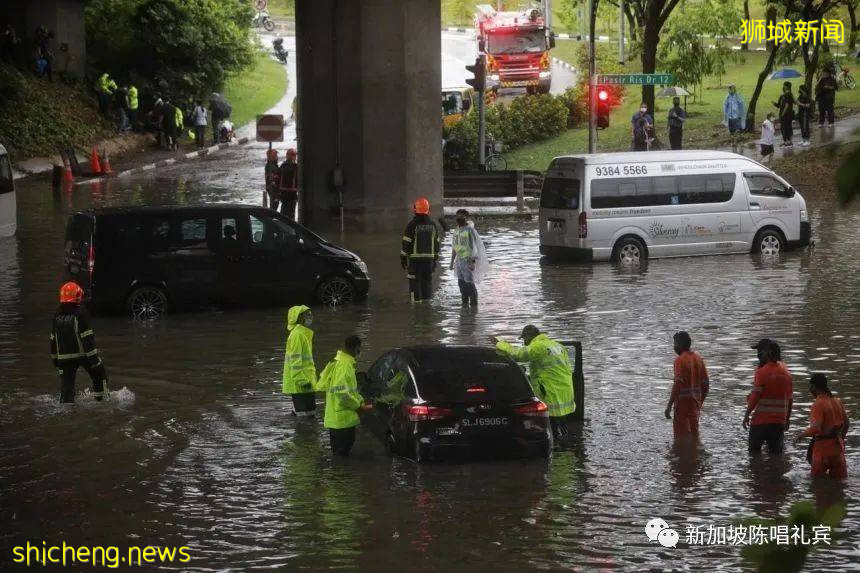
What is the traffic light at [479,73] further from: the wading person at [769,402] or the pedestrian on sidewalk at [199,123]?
the wading person at [769,402]

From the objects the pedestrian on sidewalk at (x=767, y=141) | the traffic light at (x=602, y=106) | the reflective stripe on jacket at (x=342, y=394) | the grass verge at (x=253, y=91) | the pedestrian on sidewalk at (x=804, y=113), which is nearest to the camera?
the reflective stripe on jacket at (x=342, y=394)

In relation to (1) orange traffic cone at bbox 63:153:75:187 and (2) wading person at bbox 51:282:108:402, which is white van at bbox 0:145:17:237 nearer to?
(1) orange traffic cone at bbox 63:153:75:187

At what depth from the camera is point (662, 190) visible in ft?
87.7

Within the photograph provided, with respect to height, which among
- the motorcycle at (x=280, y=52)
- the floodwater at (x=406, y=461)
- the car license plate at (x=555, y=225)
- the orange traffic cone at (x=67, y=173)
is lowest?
the floodwater at (x=406, y=461)

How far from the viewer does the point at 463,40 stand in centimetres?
9194

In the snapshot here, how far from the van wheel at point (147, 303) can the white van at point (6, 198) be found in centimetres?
968

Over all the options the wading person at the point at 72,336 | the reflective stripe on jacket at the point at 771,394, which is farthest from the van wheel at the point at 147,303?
the reflective stripe on jacket at the point at 771,394

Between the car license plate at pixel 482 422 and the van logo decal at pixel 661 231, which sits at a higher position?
the van logo decal at pixel 661 231

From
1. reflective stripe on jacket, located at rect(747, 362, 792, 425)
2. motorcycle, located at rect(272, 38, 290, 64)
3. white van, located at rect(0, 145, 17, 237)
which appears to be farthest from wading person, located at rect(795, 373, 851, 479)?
motorcycle, located at rect(272, 38, 290, 64)

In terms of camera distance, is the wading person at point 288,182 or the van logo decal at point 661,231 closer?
the van logo decal at point 661,231

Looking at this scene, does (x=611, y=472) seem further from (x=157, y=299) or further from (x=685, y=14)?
(x=685, y=14)

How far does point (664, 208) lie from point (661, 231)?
44cm

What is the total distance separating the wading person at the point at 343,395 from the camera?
12625 millimetres

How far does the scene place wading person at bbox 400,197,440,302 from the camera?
866 inches
